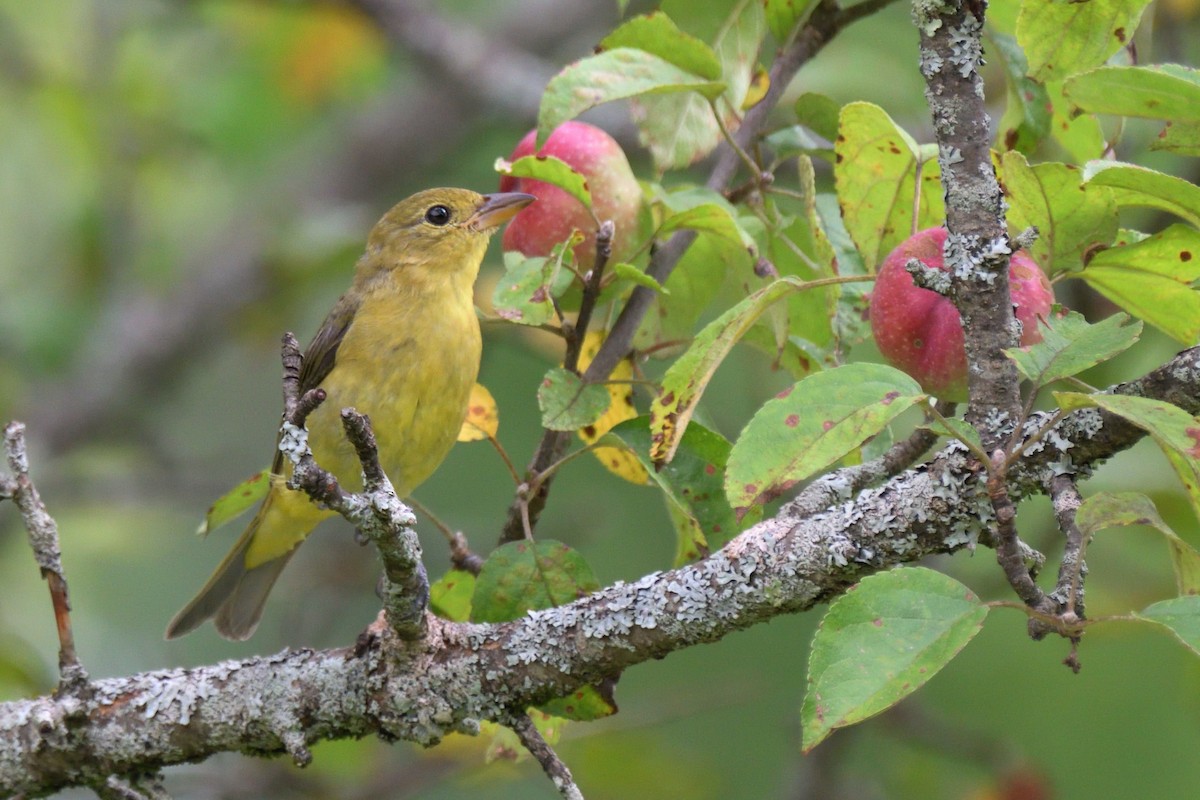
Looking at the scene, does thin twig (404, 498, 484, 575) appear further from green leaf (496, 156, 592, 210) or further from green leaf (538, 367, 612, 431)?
green leaf (496, 156, 592, 210)

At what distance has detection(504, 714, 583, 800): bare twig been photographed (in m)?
2.34

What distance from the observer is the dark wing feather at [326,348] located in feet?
13.2

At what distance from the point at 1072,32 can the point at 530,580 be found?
1441 mm

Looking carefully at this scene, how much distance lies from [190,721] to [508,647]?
81 cm

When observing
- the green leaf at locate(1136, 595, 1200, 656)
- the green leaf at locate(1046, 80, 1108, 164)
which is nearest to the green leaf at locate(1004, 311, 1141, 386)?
the green leaf at locate(1136, 595, 1200, 656)

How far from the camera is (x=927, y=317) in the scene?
2316 millimetres

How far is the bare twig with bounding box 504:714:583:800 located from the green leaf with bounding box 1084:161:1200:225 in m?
1.30

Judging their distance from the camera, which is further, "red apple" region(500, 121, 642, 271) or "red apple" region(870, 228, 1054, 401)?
"red apple" region(500, 121, 642, 271)

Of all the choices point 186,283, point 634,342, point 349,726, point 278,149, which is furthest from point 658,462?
point 278,149

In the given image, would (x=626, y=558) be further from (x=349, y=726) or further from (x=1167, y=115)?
(x=1167, y=115)

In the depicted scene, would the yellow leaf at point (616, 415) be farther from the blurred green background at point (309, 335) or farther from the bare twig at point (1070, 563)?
the blurred green background at point (309, 335)

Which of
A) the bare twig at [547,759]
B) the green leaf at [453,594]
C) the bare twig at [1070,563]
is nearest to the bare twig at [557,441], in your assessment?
the green leaf at [453,594]

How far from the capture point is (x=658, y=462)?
2713mm

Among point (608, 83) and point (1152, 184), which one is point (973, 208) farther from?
point (608, 83)
